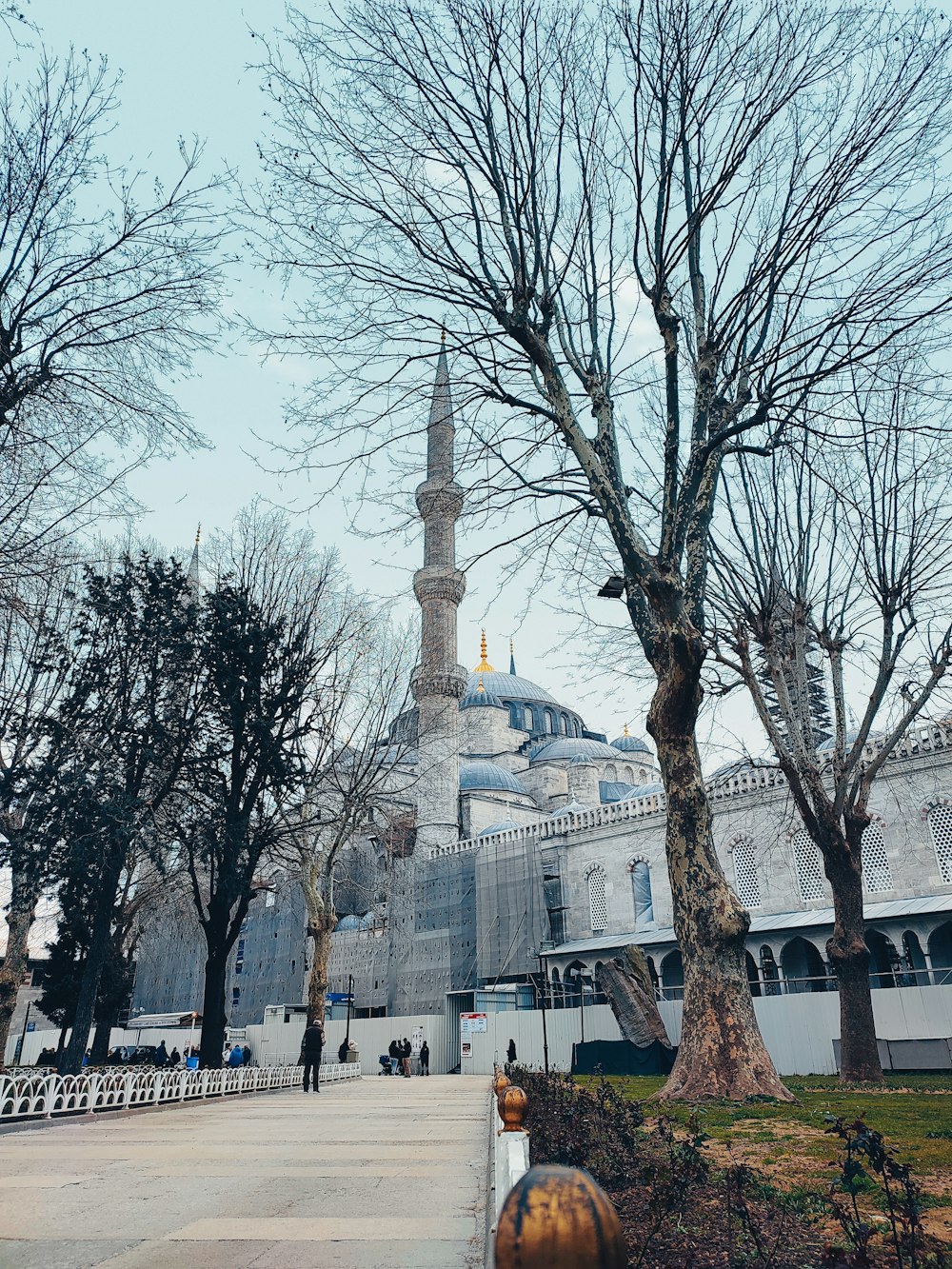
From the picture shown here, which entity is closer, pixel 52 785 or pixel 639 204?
pixel 639 204

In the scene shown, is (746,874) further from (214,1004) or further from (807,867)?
(214,1004)

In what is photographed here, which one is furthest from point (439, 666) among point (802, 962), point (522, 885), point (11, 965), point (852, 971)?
point (852, 971)

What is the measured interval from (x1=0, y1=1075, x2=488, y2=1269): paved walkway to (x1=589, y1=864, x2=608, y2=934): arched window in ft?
82.9

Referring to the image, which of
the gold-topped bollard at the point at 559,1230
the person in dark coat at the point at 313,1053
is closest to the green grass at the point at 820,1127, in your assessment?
the gold-topped bollard at the point at 559,1230

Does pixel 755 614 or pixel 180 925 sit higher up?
pixel 755 614

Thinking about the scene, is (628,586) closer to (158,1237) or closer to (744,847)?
(158,1237)

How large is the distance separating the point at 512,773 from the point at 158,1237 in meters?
47.9

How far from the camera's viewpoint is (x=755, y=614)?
13.8 meters

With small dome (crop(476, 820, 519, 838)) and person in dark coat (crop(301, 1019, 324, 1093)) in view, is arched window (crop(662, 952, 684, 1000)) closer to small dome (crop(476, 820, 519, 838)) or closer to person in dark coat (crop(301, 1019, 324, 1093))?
small dome (crop(476, 820, 519, 838))

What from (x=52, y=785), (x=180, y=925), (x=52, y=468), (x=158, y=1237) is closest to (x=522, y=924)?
(x=180, y=925)

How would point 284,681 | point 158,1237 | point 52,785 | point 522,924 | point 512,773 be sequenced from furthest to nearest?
point 512,773
point 522,924
point 284,681
point 52,785
point 158,1237

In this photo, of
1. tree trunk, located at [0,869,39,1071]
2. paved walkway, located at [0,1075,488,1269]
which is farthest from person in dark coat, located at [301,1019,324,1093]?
paved walkway, located at [0,1075,488,1269]

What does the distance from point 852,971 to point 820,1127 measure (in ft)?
21.7

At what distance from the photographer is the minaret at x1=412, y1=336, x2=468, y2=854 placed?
35594 millimetres
